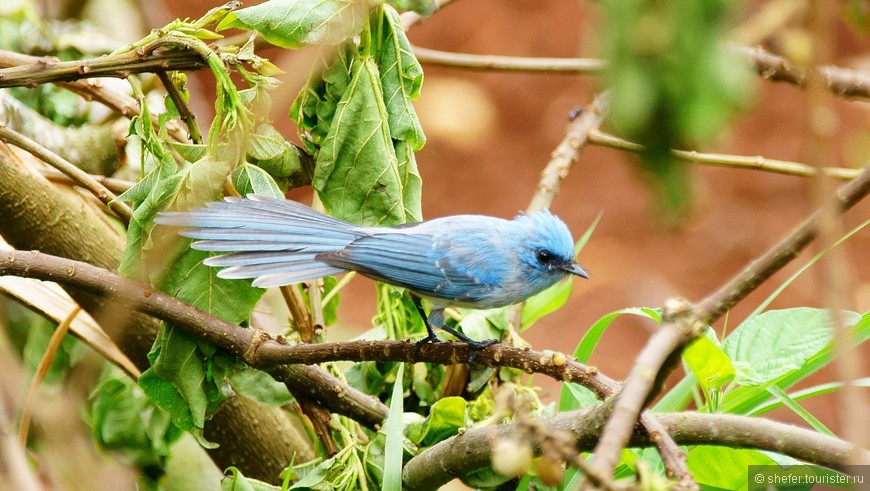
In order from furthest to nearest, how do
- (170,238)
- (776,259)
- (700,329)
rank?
(170,238), (700,329), (776,259)

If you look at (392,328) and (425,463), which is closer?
(425,463)

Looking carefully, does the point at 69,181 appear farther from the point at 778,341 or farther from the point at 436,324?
the point at 778,341

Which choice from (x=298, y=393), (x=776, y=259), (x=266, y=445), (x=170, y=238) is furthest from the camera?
(x=266, y=445)

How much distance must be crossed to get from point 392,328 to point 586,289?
4.28 meters

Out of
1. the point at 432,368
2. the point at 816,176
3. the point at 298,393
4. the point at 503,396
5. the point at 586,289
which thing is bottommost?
the point at 503,396

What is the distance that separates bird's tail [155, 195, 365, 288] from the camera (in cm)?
208

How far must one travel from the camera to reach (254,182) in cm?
206

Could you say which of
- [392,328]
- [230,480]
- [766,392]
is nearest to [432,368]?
[392,328]

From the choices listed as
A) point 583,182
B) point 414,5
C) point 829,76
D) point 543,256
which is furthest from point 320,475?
point 583,182

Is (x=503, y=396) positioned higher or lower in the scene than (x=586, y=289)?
lower

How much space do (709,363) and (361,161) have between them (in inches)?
38.1

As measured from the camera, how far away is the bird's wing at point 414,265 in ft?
8.29

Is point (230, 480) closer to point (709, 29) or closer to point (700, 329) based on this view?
point (700, 329)

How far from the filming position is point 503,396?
2.93ft
